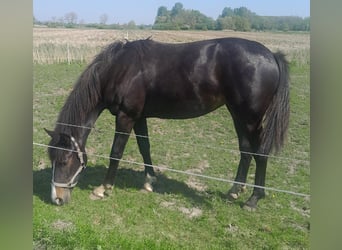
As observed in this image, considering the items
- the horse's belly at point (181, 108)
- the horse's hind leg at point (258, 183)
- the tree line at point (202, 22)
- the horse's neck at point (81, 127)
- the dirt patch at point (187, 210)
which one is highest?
the tree line at point (202, 22)

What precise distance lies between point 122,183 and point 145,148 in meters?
0.37

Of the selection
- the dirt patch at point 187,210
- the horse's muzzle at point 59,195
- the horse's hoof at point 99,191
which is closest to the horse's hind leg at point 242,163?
the dirt patch at point 187,210

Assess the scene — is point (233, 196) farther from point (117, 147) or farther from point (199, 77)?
point (117, 147)

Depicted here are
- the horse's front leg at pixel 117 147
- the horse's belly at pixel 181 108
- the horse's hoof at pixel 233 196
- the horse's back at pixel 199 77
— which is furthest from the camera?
the horse's front leg at pixel 117 147

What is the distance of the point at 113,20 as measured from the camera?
9.08ft

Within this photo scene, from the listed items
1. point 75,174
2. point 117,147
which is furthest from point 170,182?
point 75,174

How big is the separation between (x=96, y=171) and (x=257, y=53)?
5.67ft

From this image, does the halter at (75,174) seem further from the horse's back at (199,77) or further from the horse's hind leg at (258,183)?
the horse's hind leg at (258,183)

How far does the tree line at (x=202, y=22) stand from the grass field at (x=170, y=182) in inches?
3.4

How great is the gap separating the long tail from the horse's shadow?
667 mm

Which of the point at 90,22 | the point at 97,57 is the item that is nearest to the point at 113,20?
the point at 90,22

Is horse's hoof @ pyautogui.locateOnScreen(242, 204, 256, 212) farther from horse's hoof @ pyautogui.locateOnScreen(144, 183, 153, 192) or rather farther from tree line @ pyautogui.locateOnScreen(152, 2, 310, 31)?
tree line @ pyautogui.locateOnScreen(152, 2, 310, 31)

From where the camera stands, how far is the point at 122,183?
3.32 m

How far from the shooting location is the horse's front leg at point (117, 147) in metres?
3.25
